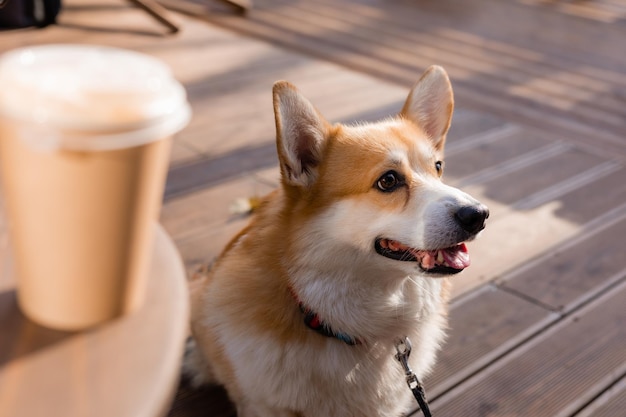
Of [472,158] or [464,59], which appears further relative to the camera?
[464,59]

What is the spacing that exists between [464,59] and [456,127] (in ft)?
3.63

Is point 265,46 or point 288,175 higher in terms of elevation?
point 288,175

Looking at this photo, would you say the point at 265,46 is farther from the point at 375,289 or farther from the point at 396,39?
the point at 375,289

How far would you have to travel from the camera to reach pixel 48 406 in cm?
53

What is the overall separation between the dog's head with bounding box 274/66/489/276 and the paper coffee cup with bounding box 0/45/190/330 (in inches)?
31.2

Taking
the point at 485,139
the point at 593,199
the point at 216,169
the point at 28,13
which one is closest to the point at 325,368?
the point at 216,169

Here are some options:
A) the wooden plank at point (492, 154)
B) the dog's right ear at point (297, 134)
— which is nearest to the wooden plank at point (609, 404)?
the dog's right ear at point (297, 134)

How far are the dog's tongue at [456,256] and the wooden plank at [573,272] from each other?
2.95 ft

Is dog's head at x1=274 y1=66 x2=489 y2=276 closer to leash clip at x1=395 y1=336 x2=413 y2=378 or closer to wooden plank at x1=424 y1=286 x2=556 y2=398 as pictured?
leash clip at x1=395 y1=336 x2=413 y2=378

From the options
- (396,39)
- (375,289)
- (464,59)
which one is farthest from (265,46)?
(375,289)

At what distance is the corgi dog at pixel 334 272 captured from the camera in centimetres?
139

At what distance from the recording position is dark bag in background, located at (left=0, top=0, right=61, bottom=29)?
3.85 metres

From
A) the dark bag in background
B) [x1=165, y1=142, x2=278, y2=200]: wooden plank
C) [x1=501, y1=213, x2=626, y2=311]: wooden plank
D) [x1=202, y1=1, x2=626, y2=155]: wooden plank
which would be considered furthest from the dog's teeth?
the dark bag in background

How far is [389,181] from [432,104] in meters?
0.31
